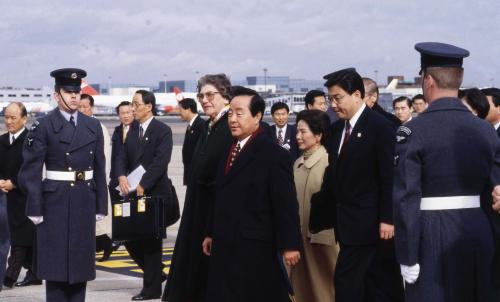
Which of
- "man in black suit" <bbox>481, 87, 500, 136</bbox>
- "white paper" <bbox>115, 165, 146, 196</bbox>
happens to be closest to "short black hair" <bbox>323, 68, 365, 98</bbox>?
"man in black suit" <bbox>481, 87, 500, 136</bbox>

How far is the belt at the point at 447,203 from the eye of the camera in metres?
5.24

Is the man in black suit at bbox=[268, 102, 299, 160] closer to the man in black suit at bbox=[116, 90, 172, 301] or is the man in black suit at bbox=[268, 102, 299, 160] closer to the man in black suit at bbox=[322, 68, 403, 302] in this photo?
the man in black suit at bbox=[116, 90, 172, 301]

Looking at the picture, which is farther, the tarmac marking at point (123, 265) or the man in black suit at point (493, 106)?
the tarmac marking at point (123, 265)

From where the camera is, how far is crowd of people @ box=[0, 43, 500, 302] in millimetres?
5262

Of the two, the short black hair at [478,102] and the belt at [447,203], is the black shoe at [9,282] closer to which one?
the short black hair at [478,102]

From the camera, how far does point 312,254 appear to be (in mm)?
Answer: 7957

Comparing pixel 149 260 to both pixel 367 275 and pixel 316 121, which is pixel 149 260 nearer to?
pixel 316 121

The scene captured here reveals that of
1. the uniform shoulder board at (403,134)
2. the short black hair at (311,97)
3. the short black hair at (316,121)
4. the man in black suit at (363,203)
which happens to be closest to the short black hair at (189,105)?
the short black hair at (311,97)

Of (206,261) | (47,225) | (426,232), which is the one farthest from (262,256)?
(47,225)

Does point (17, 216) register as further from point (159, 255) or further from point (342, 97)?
point (342, 97)

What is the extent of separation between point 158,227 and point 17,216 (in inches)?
73.9

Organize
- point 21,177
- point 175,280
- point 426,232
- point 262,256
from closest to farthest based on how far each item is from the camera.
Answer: point 426,232, point 262,256, point 175,280, point 21,177

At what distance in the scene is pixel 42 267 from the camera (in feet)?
26.6

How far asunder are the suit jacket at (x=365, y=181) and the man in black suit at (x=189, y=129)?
3263 millimetres
